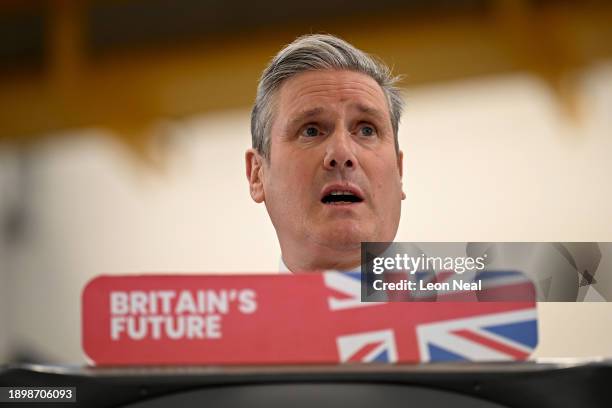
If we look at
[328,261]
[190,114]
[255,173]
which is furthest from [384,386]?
[190,114]

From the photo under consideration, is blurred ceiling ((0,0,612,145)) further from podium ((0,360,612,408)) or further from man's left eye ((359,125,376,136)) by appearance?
podium ((0,360,612,408))

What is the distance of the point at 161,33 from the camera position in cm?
280

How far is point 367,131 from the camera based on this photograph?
1155 mm

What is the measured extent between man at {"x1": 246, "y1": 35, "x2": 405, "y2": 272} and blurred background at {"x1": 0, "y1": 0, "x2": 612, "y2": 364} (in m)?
0.45

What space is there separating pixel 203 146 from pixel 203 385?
1.79 meters

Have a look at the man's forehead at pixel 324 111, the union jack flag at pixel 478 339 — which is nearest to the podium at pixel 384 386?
the union jack flag at pixel 478 339

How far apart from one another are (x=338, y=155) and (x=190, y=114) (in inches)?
62.4

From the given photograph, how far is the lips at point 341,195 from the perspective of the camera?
1.09 metres

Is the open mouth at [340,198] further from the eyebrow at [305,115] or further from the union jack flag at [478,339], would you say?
the union jack flag at [478,339]

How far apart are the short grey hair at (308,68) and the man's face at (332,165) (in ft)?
0.05

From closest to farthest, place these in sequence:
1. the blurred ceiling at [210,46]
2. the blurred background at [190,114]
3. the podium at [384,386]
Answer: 1. the podium at [384,386]
2. the blurred background at [190,114]
3. the blurred ceiling at [210,46]

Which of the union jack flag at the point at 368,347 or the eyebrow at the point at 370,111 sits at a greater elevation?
the eyebrow at the point at 370,111

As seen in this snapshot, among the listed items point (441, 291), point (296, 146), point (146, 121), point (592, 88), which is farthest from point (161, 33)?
point (441, 291)

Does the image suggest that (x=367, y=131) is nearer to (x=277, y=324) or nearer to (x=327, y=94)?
(x=327, y=94)
